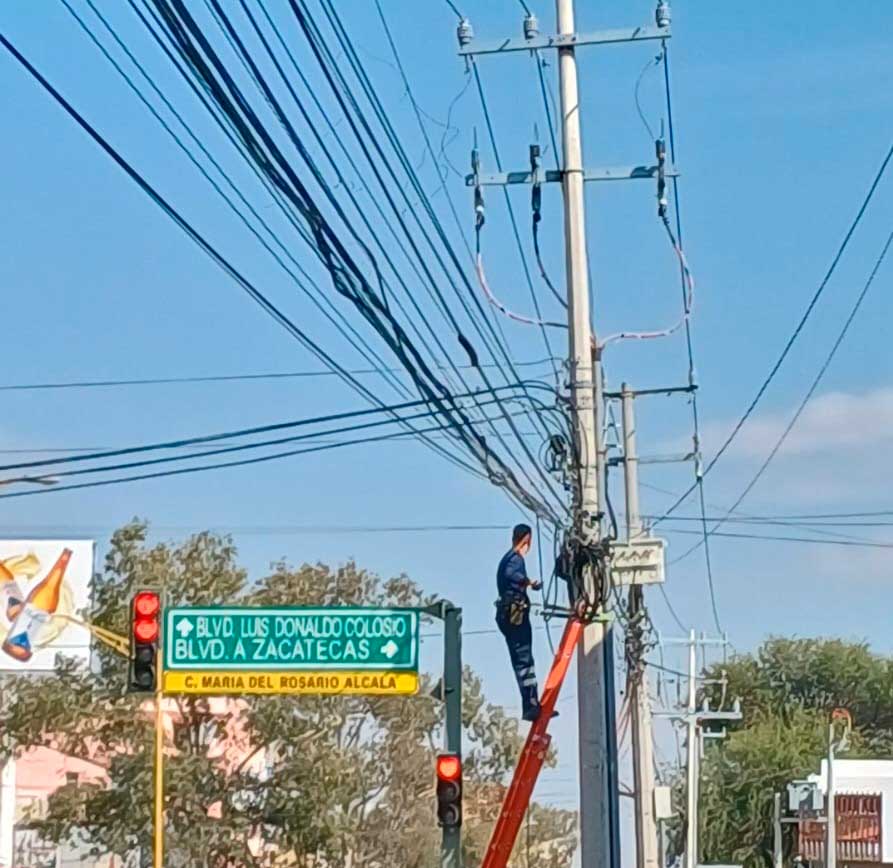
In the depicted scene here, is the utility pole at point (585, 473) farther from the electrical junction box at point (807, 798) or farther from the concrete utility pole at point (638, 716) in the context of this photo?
the electrical junction box at point (807, 798)

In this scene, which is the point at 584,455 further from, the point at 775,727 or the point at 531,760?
the point at 775,727

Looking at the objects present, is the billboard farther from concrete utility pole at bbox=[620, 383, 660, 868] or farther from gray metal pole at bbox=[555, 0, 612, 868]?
gray metal pole at bbox=[555, 0, 612, 868]

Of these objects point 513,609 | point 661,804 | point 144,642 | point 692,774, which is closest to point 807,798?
point 692,774

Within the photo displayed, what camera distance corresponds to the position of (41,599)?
4897 cm

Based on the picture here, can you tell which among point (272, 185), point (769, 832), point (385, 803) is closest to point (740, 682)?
point (769, 832)

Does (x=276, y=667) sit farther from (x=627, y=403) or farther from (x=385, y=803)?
(x=385, y=803)

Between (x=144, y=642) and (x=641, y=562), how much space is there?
8.59 m

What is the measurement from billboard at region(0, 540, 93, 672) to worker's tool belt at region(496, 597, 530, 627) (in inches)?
1065

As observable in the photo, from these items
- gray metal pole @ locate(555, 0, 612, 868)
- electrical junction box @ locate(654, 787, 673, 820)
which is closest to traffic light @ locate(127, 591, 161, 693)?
gray metal pole @ locate(555, 0, 612, 868)

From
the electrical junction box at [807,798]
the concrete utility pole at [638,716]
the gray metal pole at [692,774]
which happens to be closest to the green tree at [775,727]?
the electrical junction box at [807,798]

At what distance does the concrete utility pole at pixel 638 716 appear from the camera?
103 feet

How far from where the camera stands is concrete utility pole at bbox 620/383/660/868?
103ft

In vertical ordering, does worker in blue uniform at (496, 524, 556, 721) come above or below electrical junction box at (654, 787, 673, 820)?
above

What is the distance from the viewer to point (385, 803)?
4738cm
